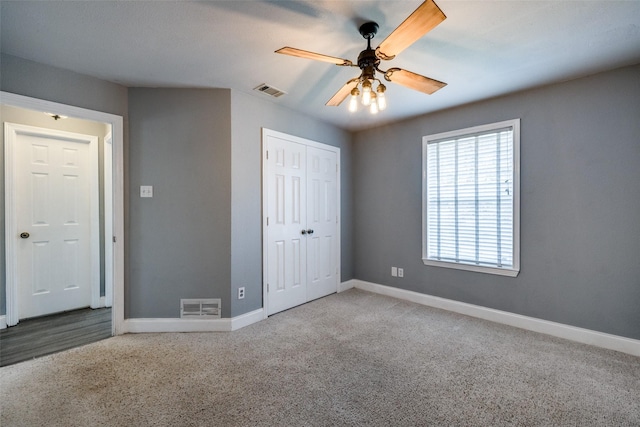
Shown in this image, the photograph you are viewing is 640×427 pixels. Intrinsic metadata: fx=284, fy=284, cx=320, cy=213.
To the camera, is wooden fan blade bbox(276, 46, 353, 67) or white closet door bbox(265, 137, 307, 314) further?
white closet door bbox(265, 137, 307, 314)

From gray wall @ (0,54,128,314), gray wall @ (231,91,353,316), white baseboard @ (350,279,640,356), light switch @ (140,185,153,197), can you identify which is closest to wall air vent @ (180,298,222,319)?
gray wall @ (231,91,353,316)

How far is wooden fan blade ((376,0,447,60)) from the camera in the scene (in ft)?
4.49

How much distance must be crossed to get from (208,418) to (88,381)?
1.06 meters

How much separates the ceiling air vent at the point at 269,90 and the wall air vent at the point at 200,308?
221cm

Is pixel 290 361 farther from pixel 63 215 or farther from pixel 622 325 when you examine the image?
pixel 63 215

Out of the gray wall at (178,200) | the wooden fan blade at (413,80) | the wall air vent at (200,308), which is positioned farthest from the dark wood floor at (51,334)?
the wooden fan blade at (413,80)

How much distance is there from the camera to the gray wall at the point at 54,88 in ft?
7.44

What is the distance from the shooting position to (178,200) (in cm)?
292

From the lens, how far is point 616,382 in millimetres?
2020

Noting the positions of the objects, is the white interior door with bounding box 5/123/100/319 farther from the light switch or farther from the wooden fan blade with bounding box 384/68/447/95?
the wooden fan blade with bounding box 384/68/447/95

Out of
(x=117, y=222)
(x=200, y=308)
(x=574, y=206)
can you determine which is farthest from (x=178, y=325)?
(x=574, y=206)

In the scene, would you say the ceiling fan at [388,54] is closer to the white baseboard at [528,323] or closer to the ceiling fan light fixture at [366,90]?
the ceiling fan light fixture at [366,90]

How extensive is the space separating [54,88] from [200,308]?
2359 mm

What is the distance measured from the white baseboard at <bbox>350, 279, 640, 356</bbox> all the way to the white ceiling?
7.71ft
